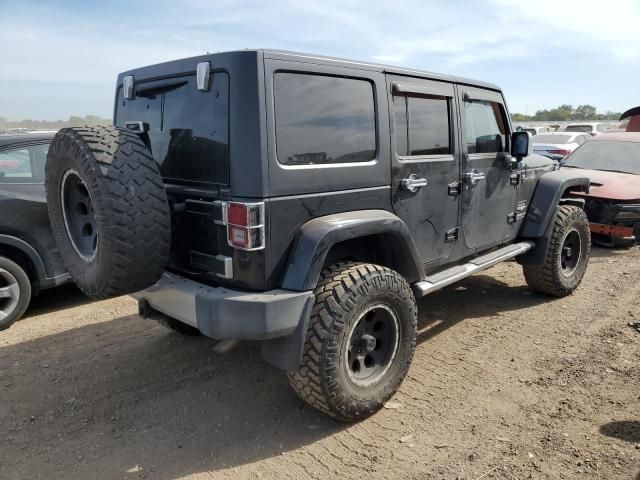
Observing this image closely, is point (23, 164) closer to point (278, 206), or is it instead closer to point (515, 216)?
point (278, 206)

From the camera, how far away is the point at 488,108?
4.34 metres

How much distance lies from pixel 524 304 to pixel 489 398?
81.6 inches

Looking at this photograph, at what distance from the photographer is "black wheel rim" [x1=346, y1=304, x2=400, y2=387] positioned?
9.90 feet

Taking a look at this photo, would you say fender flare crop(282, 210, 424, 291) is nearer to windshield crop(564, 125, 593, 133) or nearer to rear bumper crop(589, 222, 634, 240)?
rear bumper crop(589, 222, 634, 240)

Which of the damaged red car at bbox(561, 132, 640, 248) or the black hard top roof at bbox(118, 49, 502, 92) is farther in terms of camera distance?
the damaged red car at bbox(561, 132, 640, 248)

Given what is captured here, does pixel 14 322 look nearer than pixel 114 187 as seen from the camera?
No

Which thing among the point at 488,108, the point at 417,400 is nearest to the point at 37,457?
the point at 417,400

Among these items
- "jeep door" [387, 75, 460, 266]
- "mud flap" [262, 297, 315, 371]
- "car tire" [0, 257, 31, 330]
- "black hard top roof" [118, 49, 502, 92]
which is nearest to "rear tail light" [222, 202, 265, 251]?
"mud flap" [262, 297, 315, 371]

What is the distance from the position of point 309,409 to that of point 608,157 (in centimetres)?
731

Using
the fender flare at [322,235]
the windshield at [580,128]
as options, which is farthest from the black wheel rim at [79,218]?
the windshield at [580,128]

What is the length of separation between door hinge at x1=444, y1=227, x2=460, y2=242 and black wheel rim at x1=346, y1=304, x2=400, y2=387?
94 centimetres

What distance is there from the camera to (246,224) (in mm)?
2520

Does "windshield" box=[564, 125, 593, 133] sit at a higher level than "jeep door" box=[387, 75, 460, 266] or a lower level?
higher

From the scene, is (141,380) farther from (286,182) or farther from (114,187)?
(286,182)
